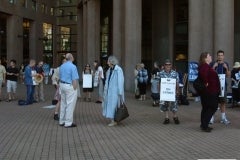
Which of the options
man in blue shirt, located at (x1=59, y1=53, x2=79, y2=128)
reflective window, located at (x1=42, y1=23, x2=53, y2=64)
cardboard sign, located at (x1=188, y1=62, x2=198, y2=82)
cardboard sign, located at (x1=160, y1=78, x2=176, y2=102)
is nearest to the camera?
man in blue shirt, located at (x1=59, y1=53, x2=79, y2=128)

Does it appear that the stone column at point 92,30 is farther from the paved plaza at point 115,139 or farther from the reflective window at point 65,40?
the reflective window at point 65,40

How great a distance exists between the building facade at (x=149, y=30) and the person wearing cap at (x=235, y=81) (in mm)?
4001

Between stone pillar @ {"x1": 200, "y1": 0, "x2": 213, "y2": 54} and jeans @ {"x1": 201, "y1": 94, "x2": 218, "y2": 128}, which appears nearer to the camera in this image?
jeans @ {"x1": 201, "y1": 94, "x2": 218, "y2": 128}

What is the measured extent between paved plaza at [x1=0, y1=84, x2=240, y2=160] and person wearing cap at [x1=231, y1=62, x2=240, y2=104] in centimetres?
218

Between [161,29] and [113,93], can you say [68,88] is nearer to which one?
[113,93]

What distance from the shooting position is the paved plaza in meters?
8.59

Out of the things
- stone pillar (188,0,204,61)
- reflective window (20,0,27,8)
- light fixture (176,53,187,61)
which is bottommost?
light fixture (176,53,187,61)

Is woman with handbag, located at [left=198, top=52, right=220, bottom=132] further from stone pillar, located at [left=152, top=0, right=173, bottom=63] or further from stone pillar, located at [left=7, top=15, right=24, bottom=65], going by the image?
stone pillar, located at [left=7, top=15, right=24, bottom=65]

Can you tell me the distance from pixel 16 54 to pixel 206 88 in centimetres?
4966

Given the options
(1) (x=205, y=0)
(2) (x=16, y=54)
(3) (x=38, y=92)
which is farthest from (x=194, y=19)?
(2) (x=16, y=54)

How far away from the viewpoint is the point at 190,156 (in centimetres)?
838

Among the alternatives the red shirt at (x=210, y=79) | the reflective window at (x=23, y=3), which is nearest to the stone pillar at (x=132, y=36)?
the red shirt at (x=210, y=79)

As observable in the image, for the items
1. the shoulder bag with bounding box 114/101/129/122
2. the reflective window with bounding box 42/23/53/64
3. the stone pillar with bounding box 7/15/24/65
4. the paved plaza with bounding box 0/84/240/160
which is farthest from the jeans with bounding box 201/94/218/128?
the reflective window with bounding box 42/23/53/64

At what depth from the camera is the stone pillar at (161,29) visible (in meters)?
31.7
